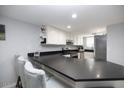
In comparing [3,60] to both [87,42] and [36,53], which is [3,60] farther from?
[87,42]

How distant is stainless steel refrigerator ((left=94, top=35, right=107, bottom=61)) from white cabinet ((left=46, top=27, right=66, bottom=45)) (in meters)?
1.34

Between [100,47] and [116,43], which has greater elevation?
[116,43]

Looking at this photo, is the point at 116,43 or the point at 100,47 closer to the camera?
the point at 116,43

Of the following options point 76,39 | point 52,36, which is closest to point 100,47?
point 76,39

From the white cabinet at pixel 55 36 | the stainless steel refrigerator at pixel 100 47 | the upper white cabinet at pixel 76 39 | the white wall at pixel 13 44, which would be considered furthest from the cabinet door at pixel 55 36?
the stainless steel refrigerator at pixel 100 47

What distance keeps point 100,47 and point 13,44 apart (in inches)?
119

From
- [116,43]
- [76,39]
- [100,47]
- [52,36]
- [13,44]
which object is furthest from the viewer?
[76,39]

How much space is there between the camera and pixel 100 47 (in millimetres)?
3639

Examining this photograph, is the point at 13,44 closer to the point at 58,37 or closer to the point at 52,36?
the point at 52,36
